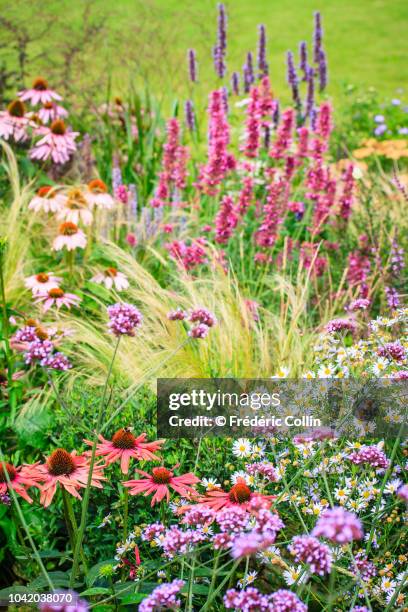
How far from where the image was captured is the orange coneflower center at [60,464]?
1.54m

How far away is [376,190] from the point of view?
437cm

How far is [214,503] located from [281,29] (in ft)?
50.5

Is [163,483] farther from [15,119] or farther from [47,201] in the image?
[15,119]

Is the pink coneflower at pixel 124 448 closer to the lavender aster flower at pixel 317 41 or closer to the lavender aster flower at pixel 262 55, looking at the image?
the lavender aster flower at pixel 262 55

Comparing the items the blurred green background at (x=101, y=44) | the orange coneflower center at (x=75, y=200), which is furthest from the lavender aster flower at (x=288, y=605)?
the blurred green background at (x=101, y=44)

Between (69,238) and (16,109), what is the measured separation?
1.07m

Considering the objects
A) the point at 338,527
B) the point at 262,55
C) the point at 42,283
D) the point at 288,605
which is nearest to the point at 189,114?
the point at 262,55

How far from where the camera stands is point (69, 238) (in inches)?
117

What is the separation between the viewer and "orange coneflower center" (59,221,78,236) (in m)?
2.99

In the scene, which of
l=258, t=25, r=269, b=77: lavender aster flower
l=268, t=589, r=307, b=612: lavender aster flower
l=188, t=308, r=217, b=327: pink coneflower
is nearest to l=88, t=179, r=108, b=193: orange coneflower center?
l=258, t=25, r=269, b=77: lavender aster flower

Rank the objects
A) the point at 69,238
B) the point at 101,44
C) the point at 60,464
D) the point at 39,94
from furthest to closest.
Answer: the point at 101,44 < the point at 39,94 < the point at 69,238 < the point at 60,464

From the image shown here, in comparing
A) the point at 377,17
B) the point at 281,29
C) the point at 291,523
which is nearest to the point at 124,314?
the point at 291,523

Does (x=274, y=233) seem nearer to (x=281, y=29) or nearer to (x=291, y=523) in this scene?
(x=291, y=523)

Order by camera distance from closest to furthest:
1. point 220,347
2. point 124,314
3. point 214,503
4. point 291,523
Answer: point 214,503, point 124,314, point 291,523, point 220,347
